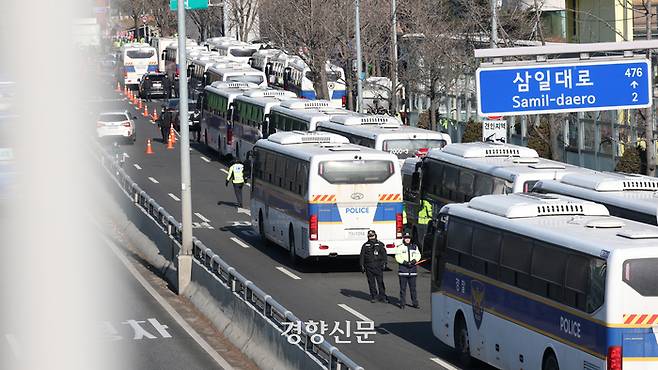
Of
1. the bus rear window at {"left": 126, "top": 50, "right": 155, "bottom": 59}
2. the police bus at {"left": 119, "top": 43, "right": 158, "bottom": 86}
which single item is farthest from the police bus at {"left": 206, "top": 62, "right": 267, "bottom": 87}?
the police bus at {"left": 119, "top": 43, "right": 158, "bottom": 86}

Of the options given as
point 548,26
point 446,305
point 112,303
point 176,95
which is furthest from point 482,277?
point 176,95

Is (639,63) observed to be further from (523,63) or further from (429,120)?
(429,120)

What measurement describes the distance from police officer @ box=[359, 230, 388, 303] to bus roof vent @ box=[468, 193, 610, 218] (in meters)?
5.84

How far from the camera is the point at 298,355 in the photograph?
59.5ft

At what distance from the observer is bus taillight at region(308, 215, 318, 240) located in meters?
30.6

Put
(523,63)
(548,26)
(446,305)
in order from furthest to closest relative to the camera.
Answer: (548,26), (523,63), (446,305)

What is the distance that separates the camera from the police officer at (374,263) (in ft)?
87.4

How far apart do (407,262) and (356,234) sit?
207 inches

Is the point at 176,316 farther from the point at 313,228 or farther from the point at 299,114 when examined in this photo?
the point at 299,114

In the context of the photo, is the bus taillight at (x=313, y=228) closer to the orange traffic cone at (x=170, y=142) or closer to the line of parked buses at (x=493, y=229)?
the line of parked buses at (x=493, y=229)

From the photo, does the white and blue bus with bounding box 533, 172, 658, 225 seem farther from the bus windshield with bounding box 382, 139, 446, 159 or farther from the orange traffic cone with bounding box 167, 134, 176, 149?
the orange traffic cone with bounding box 167, 134, 176, 149

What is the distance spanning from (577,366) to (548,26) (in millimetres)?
51130

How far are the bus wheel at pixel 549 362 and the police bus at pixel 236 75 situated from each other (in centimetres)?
4978

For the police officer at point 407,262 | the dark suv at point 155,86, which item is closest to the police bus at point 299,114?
the police officer at point 407,262
